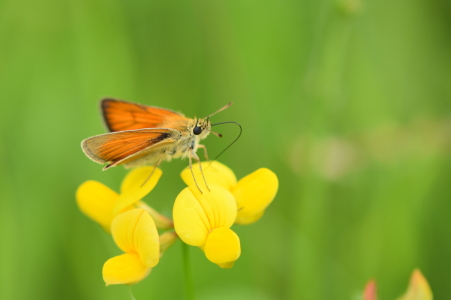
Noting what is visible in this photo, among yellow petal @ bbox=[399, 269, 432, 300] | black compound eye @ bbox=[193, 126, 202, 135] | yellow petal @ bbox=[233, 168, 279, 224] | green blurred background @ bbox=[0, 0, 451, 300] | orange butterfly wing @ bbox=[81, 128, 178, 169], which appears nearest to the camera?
yellow petal @ bbox=[399, 269, 432, 300]

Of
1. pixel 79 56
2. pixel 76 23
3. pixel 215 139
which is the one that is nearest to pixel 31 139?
pixel 79 56

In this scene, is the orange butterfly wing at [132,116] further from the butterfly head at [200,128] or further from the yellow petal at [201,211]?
the yellow petal at [201,211]

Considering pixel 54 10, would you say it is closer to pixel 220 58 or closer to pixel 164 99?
pixel 164 99

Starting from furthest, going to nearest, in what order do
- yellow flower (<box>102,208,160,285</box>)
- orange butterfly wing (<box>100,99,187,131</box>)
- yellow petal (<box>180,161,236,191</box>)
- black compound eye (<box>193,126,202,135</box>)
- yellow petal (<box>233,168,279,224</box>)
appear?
orange butterfly wing (<box>100,99,187,131</box>) < black compound eye (<box>193,126,202,135</box>) < yellow petal (<box>180,161,236,191</box>) < yellow petal (<box>233,168,279,224</box>) < yellow flower (<box>102,208,160,285</box>)

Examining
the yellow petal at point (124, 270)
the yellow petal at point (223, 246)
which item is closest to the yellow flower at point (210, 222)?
the yellow petal at point (223, 246)

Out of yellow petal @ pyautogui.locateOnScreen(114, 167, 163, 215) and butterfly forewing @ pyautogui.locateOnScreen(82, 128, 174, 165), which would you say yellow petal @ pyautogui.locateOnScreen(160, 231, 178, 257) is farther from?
butterfly forewing @ pyautogui.locateOnScreen(82, 128, 174, 165)

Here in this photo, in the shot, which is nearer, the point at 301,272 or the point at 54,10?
the point at 301,272

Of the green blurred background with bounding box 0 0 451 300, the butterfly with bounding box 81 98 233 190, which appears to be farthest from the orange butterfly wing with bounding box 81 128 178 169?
the green blurred background with bounding box 0 0 451 300

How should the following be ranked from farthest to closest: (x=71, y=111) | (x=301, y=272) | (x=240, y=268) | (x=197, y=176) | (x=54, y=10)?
1. (x=54, y=10)
2. (x=71, y=111)
3. (x=240, y=268)
4. (x=301, y=272)
5. (x=197, y=176)
